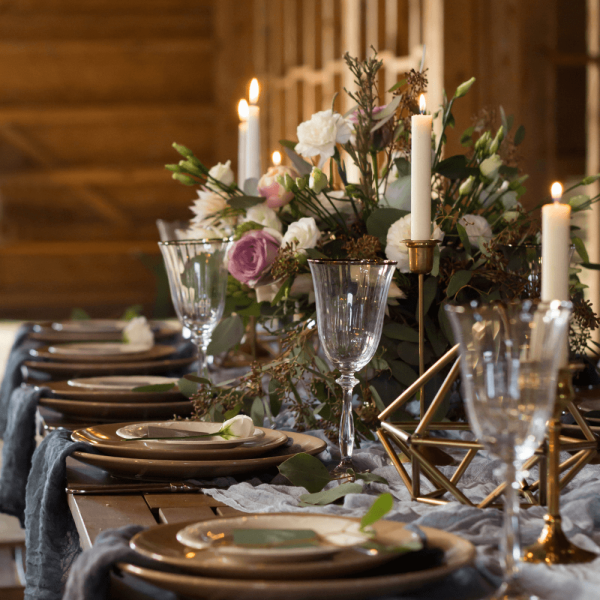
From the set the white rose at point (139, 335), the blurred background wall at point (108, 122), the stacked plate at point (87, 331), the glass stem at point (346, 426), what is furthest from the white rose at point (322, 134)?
the blurred background wall at point (108, 122)

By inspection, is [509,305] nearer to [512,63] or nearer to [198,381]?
[198,381]

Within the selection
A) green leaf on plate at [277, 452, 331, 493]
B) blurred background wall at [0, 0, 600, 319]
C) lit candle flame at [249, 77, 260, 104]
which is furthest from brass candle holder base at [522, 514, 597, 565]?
blurred background wall at [0, 0, 600, 319]

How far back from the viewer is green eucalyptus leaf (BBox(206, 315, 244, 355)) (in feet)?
3.96

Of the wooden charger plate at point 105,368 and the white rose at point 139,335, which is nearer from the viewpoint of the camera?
the wooden charger plate at point 105,368

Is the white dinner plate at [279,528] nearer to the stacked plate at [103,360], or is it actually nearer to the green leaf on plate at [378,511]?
the green leaf on plate at [378,511]

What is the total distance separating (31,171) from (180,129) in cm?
89

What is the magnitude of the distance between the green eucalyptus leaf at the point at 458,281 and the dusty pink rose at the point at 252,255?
232 mm

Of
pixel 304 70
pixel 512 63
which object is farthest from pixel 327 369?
pixel 304 70

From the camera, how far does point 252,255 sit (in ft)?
3.66

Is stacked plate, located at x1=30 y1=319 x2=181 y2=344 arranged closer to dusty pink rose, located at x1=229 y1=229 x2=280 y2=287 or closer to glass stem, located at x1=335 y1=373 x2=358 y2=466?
dusty pink rose, located at x1=229 y1=229 x2=280 y2=287

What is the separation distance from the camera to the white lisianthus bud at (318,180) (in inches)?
42.3

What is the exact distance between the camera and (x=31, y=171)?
491 cm

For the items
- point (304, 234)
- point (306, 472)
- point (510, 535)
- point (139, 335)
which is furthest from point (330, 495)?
point (139, 335)

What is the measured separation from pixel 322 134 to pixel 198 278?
25 cm
